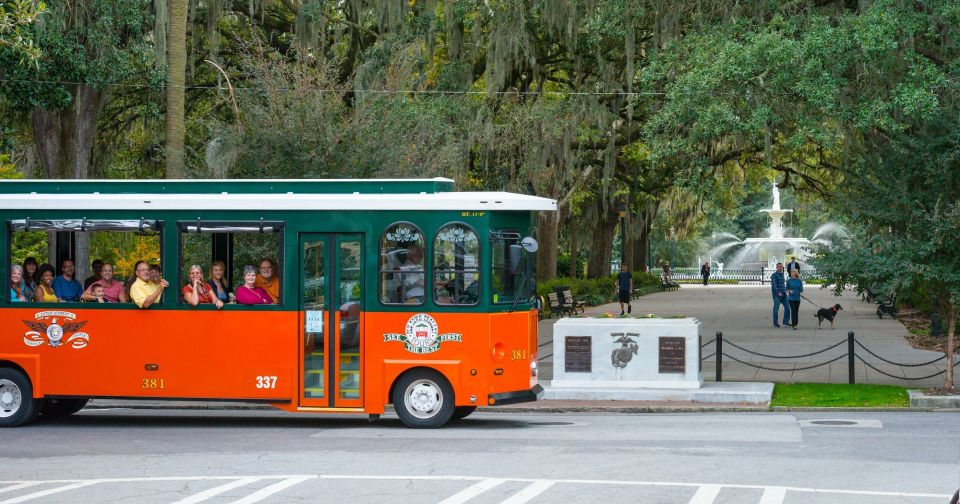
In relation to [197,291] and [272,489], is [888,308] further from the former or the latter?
[272,489]

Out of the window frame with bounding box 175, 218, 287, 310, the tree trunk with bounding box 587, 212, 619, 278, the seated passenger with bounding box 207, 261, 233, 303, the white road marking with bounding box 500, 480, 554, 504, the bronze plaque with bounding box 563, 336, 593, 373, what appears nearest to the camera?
the white road marking with bounding box 500, 480, 554, 504

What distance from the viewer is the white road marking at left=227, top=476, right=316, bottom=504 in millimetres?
10719

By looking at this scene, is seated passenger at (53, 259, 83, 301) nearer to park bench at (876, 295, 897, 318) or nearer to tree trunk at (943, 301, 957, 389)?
tree trunk at (943, 301, 957, 389)

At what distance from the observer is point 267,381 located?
1625 centimetres

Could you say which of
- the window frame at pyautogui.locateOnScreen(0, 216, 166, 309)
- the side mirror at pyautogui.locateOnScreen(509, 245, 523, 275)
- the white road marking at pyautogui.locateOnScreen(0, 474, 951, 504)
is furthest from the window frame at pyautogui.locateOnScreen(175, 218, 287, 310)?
the white road marking at pyautogui.locateOnScreen(0, 474, 951, 504)

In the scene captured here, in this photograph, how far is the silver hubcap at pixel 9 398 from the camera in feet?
55.3

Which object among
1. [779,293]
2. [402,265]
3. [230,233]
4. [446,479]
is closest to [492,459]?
[446,479]

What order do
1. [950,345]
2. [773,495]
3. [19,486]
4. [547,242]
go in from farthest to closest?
1. [547,242]
2. [950,345]
3. [19,486]
4. [773,495]

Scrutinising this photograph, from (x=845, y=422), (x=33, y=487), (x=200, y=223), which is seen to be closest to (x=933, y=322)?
(x=845, y=422)

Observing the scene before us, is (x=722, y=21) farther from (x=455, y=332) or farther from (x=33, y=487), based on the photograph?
(x=33, y=487)

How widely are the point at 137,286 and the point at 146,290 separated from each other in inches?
5.0

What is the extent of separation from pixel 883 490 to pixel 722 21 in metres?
16.9

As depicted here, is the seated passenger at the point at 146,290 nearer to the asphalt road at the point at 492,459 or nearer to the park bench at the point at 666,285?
the asphalt road at the point at 492,459

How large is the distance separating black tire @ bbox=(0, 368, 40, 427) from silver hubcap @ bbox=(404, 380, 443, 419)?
4.96 m
